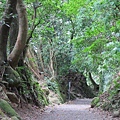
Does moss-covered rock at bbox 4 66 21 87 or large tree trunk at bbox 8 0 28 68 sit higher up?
large tree trunk at bbox 8 0 28 68

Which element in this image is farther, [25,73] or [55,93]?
[55,93]

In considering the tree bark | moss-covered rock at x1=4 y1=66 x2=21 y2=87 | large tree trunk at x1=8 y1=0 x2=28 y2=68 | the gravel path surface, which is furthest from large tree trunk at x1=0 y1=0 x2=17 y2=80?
the gravel path surface

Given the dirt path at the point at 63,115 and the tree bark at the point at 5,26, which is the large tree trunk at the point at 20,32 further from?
the dirt path at the point at 63,115

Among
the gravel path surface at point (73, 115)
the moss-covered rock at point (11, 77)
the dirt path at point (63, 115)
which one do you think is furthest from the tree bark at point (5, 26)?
the gravel path surface at point (73, 115)

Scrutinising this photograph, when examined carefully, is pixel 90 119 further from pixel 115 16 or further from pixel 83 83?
pixel 83 83

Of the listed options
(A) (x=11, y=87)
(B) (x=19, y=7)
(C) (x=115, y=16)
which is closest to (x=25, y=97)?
(A) (x=11, y=87)

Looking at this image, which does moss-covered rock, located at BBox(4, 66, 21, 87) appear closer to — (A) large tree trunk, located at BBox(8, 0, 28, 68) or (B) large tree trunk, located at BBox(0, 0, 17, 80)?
(B) large tree trunk, located at BBox(0, 0, 17, 80)

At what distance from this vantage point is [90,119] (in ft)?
29.1

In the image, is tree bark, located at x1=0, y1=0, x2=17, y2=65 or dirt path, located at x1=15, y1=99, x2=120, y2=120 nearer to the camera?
tree bark, located at x1=0, y1=0, x2=17, y2=65

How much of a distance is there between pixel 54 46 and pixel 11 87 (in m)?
14.1

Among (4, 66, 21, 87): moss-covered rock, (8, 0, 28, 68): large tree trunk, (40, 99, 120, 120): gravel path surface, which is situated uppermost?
(8, 0, 28, 68): large tree trunk

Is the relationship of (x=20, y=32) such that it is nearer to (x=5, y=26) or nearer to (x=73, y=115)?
(x=5, y=26)

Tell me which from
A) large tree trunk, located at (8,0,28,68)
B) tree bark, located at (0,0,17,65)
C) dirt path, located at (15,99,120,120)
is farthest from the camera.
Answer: large tree trunk, located at (8,0,28,68)

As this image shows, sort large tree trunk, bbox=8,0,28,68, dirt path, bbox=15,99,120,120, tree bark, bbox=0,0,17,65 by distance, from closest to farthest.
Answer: tree bark, bbox=0,0,17,65
dirt path, bbox=15,99,120,120
large tree trunk, bbox=8,0,28,68
